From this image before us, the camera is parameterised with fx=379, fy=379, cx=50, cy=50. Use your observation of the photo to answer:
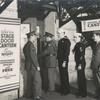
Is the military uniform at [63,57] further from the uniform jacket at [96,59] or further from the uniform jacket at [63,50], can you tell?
the uniform jacket at [96,59]

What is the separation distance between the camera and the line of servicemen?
1127cm

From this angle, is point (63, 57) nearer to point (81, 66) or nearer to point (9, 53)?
point (81, 66)

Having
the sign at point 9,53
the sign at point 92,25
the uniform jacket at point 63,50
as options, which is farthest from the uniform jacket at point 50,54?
the sign at point 92,25

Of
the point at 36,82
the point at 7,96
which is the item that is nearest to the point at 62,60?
the point at 36,82

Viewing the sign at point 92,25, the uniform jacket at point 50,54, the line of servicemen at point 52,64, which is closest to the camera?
the line of servicemen at point 52,64

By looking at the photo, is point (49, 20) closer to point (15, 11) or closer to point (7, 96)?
point (15, 11)

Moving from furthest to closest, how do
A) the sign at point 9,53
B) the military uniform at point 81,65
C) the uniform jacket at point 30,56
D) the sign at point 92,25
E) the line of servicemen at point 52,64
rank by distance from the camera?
the sign at point 92,25 < the military uniform at point 81,65 < the line of servicemen at point 52,64 < the uniform jacket at point 30,56 < the sign at point 9,53

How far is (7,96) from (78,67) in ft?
7.85

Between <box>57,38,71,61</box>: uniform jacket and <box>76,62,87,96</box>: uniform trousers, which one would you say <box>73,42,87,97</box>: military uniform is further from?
<box>57,38,71,61</box>: uniform jacket

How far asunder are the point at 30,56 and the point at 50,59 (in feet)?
3.36

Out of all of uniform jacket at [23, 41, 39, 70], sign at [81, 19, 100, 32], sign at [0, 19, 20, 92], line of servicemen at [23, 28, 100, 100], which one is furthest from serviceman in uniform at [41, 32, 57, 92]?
sign at [81, 19, 100, 32]

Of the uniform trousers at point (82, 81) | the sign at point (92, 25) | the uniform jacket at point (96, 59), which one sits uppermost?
the sign at point (92, 25)

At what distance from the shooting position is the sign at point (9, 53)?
10.8 meters

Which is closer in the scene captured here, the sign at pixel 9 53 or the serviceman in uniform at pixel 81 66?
the sign at pixel 9 53
